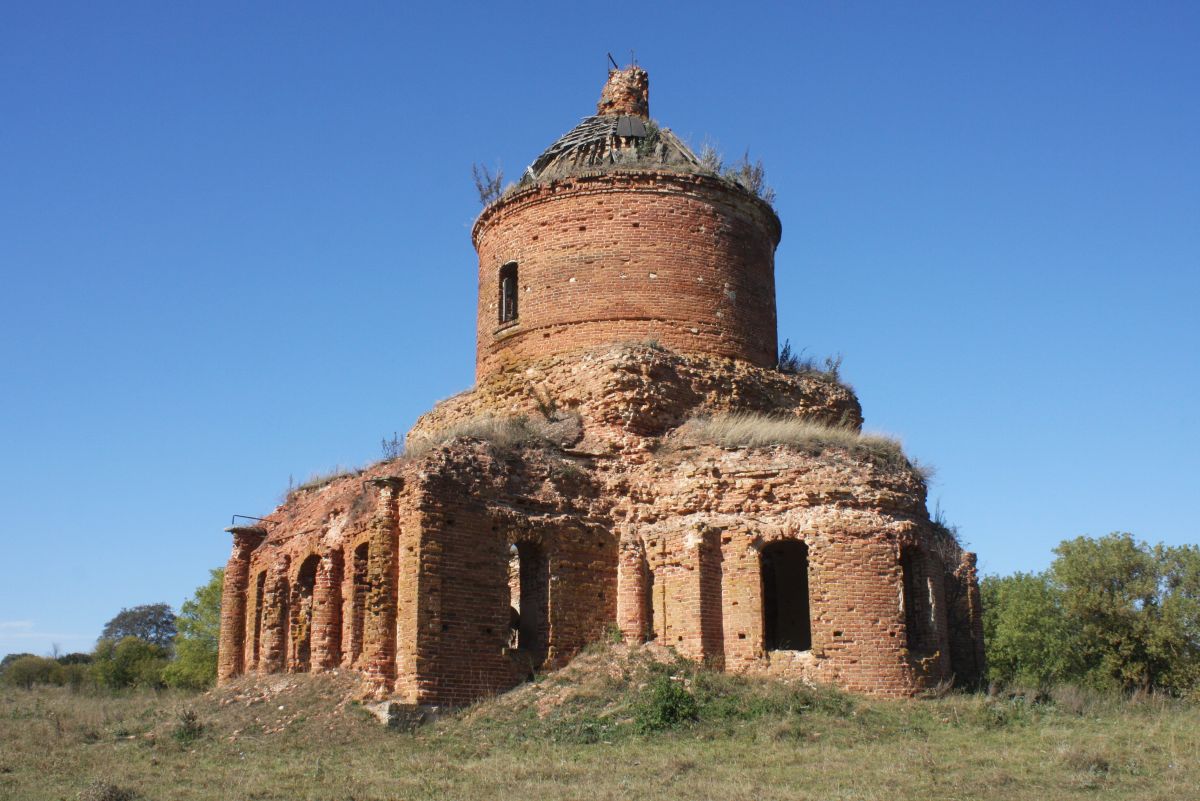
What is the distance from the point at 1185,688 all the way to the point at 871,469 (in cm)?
1167

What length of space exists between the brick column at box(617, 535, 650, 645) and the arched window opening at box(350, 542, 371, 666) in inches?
136

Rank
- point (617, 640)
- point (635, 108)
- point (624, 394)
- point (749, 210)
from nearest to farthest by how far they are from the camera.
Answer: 1. point (617, 640)
2. point (624, 394)
3. point (749, 210)
4. point (635, 108)

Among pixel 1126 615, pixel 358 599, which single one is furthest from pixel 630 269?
pixel 1126 615

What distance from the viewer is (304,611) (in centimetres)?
1753

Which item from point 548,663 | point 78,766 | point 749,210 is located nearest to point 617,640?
point 548,663

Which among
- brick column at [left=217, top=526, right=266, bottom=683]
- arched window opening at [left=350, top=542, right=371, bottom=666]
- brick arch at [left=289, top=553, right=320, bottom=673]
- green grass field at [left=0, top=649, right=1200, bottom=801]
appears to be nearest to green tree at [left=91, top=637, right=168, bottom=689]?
brick column at [left=217, top=526, right=266, bottom=683]

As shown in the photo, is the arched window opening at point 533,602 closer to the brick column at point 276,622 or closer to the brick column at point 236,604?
the brick column at point 276,622

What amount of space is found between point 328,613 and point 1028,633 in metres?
20.4

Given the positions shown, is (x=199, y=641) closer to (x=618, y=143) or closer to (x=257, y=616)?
(x=257, y=616)

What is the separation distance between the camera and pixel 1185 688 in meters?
23.0

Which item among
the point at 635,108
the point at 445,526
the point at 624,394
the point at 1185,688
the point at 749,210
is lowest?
the point at 1185,688

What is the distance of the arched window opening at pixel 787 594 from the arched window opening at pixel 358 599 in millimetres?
6218

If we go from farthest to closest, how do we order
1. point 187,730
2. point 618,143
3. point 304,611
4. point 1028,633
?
1. point 1028,633
2. point 618,143
3. point 304,611
4. point 187,730

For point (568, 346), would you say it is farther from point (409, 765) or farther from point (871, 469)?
point (409, 765)
